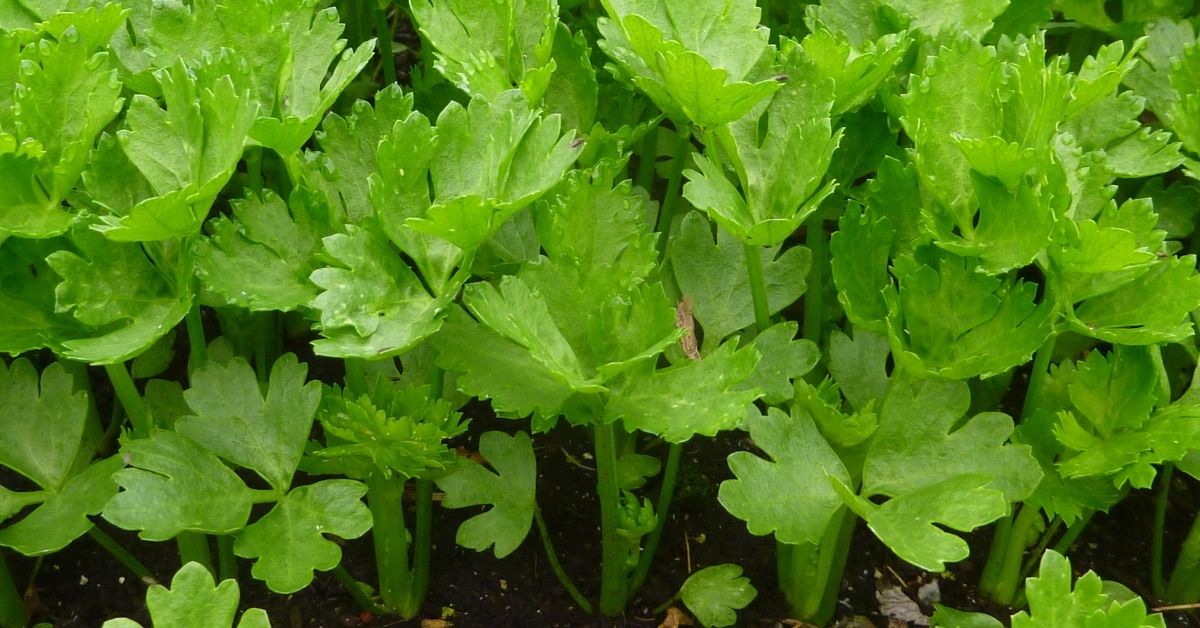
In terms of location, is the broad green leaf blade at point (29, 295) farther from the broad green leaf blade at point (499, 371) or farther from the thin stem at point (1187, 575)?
the thin stem at point (1187, 575)

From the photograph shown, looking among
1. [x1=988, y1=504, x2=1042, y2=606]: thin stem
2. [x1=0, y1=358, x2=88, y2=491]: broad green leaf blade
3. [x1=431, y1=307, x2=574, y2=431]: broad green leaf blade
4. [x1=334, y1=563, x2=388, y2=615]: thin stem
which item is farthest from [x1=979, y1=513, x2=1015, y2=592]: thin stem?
[x1=0, y1=358, x2=88, y2=491]: broad green leaf blade

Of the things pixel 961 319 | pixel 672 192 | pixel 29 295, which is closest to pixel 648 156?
pixel 672 192

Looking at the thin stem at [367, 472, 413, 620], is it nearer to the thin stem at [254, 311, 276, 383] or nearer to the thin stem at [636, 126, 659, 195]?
the thin stem at [254, 311, 276, 383]

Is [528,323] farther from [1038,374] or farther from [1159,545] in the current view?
[1159,545]

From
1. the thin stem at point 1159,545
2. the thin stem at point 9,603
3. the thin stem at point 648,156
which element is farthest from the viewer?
the thin stem at point 648,156

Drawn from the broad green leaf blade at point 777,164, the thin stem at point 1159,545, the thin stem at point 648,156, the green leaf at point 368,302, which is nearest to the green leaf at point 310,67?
the green leaf at point 368,302
